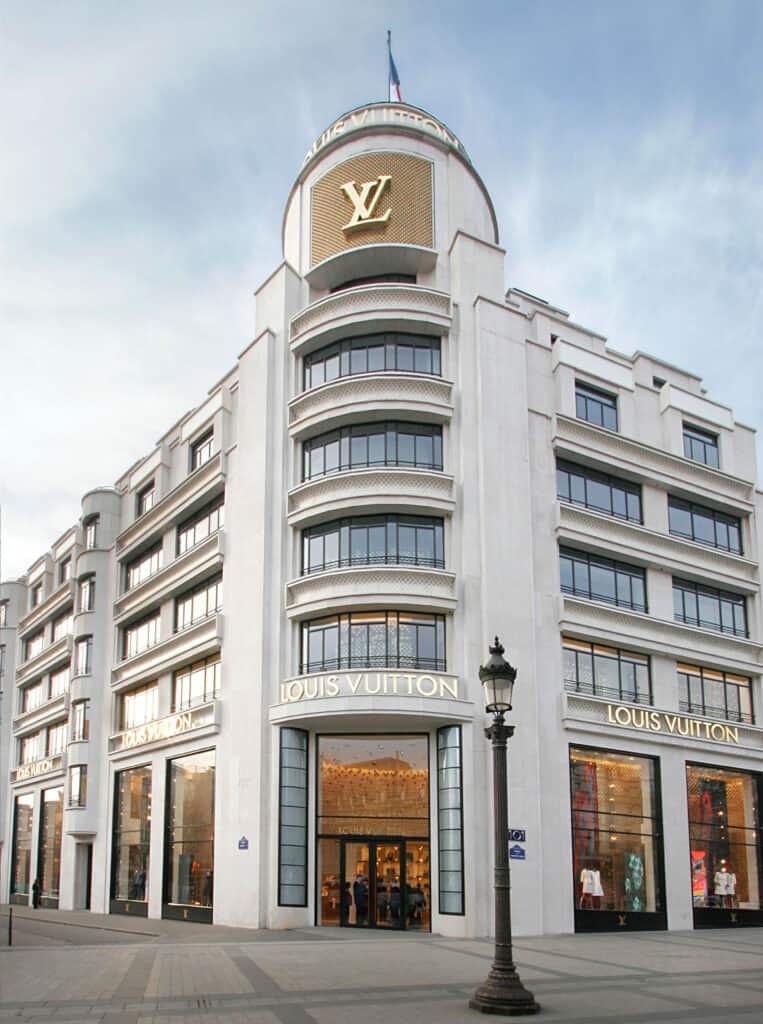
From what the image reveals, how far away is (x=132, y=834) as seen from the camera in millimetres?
43250

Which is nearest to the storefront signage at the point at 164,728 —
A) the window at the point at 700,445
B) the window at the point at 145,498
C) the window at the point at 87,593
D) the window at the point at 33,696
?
the window at the point at 87,593

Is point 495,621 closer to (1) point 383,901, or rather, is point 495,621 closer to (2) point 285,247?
(1) point 383,901

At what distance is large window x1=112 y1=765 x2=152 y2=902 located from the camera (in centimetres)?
4162

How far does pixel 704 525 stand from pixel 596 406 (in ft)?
23.6

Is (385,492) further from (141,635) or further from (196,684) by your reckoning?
(141,635)

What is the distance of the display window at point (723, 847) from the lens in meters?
36.0

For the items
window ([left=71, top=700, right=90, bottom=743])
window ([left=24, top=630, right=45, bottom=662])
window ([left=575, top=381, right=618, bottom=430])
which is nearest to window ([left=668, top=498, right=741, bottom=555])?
window ([left=575, top=381, right=618, bottom=430])

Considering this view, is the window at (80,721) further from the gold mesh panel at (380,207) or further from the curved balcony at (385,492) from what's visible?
the gold mesh panel at (380,207)

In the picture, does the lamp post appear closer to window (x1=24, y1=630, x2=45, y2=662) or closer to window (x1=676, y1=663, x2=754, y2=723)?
window (x1=676, y1=663, x2=754, y2=723)

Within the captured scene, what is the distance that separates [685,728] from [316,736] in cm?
1391

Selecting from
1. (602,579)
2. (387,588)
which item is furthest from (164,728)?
(602,579)

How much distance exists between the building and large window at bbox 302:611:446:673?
0.31 ft

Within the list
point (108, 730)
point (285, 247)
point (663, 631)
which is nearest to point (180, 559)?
point (108, 730)

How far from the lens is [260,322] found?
40.0 m
